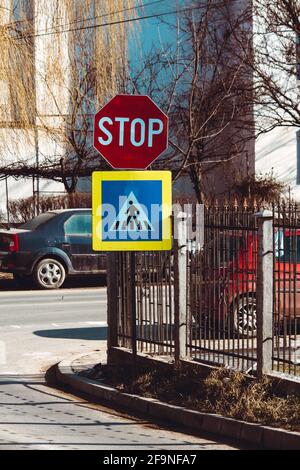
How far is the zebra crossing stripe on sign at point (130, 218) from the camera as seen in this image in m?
11.4

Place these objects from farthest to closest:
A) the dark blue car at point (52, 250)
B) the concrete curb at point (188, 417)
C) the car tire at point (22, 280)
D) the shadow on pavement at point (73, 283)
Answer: the car tire at point (22, 280) → the shadow on pavement at point (73, 283) → the dark blue car at point (52, 250) → the concrete curb at point (188, 417)

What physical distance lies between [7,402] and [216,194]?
23693 mm

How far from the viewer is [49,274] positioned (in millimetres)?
23875

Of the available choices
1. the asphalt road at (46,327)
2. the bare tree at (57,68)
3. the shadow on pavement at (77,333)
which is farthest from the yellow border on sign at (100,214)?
the bare tree at (57,68)

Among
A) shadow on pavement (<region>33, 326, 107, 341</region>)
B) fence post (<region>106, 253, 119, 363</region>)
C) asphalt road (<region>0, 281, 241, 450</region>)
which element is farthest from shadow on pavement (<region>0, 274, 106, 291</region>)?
fence post (<region>106, 253, 119, 363</region>)

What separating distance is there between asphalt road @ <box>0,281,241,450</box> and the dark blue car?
3.30 meters

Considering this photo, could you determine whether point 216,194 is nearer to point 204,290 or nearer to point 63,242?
point 63,242

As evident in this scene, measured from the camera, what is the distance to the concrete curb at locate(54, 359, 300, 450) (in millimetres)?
8736

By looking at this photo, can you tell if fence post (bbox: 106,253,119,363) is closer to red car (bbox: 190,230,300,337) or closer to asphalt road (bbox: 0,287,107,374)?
asphalt road (bbox: 0,287,107,374)

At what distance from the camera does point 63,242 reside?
23984mm

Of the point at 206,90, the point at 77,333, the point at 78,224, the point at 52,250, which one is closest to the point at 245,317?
the point at 77,333

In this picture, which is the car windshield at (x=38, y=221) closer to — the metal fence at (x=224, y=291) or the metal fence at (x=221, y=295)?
the metal fence at (x=221, y=295)

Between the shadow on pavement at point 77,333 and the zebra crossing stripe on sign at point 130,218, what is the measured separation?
4.83 m
